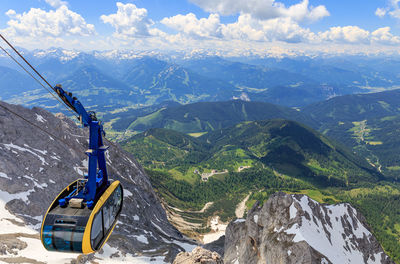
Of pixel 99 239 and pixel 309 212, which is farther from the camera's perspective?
pixel 309 212

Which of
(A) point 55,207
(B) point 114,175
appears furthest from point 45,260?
(B) point 114,175

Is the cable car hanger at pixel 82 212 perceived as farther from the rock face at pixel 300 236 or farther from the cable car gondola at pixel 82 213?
the rock face at pixel 300 236

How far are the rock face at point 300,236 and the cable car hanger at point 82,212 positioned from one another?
150ft

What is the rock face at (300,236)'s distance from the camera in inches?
2228

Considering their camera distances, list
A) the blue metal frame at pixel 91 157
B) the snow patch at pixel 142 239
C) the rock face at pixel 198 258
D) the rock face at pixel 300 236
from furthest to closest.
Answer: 1. the snow patch at pixel 142 239
2. the rock face at pixel 300 236
3. the rock face at pixel 198 258
4. the blue metal frame at pixel 91 157

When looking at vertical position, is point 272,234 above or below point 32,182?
below

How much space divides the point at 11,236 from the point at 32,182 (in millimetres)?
23292

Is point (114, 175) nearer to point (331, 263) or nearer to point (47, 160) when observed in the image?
point (47, 160)

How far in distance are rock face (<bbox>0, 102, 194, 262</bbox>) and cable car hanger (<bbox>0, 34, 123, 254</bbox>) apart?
24609mm

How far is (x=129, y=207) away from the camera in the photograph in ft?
279

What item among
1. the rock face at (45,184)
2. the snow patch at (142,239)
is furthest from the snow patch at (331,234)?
the snow patch at (142,239)

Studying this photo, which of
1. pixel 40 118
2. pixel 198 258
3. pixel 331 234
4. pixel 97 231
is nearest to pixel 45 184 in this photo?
pixel 40 118

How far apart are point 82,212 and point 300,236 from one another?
52.0 metres

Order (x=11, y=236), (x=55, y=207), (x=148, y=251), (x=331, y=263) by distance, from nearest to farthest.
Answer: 1. (x=55, y=207)
2. (x=11, y=236)
3. (x=331, y=263)
4. (x=148, y=251)
